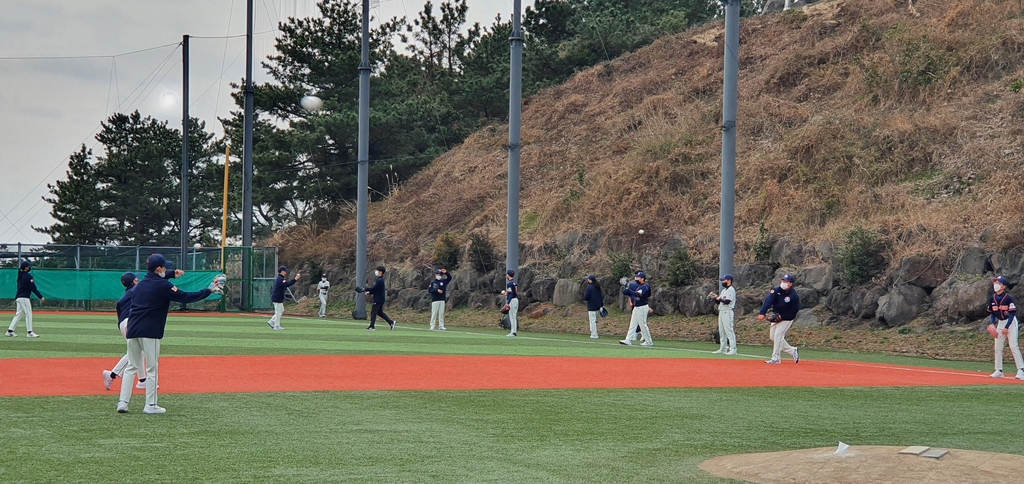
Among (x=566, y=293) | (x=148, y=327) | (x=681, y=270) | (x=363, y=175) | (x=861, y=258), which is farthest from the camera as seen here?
(x=363, y=175)

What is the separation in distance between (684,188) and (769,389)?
92.3 ft

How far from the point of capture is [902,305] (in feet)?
93.4

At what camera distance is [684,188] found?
43.6 m

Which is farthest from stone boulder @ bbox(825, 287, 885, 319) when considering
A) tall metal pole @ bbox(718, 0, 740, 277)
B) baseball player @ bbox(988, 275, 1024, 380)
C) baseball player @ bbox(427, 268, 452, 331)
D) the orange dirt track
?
baseball player @ bbox(427, 268, 452, 331)

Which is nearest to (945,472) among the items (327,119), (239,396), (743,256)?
(239,396)

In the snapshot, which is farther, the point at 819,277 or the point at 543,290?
the point at 543,290

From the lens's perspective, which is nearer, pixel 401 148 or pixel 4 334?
pixel 4 334

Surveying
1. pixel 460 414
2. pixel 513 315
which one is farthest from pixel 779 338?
pixel 513 315

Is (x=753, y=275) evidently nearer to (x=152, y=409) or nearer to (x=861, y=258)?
(x=861, y=258)

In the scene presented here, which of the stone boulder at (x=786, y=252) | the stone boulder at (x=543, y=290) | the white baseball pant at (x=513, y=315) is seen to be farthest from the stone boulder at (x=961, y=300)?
the stone boulder at (x=543, y=290)

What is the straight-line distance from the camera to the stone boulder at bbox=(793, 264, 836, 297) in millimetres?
31109

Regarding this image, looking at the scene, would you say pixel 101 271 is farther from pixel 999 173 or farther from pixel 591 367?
pixel 999 173

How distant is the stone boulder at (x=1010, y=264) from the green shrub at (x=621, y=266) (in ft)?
43.8

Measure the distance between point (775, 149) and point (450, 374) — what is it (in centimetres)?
2858
